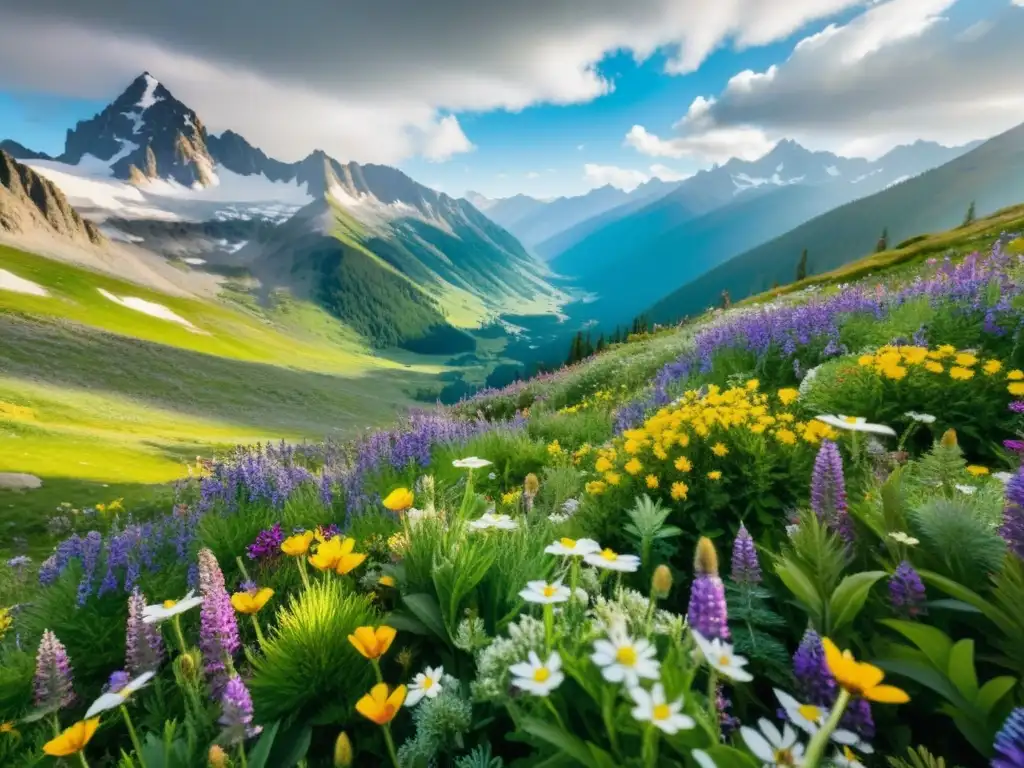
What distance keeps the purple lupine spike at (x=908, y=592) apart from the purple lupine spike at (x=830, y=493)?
60 centimetres

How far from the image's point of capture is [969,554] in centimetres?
250

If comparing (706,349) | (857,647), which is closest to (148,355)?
(706,349)

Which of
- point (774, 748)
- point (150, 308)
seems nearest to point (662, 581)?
point (774, 748)

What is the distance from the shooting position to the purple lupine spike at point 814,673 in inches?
73.9

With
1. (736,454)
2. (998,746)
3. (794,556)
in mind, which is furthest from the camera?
(736,454)

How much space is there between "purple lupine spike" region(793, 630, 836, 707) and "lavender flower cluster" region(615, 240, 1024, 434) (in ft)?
16.2

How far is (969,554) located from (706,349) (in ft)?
26.9

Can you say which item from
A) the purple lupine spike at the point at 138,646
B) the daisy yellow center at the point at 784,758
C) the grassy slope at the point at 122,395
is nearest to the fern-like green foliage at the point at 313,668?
the purple lupine spike at the point at 138,646

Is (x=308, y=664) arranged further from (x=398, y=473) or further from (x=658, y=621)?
(x=398, y=473)

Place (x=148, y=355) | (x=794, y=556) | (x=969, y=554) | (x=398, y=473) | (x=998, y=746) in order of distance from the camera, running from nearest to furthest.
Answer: (x=998, y=746) → (x=969, y=554) → (x=794, y=556) → (x=398, y=473) → (x=148, y=355)

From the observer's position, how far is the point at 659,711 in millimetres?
1421

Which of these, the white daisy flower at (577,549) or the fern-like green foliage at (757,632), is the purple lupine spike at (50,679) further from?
the fern-like green foliage at (757,632)

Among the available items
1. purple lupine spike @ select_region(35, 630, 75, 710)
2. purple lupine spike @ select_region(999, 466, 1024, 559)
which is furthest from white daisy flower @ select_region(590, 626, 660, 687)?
purple lupine spike @ select_region(35, 630, 75, 710)

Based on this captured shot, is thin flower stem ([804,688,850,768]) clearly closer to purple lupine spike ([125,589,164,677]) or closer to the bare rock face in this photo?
purple lupine spike ([125,589,164,677])
